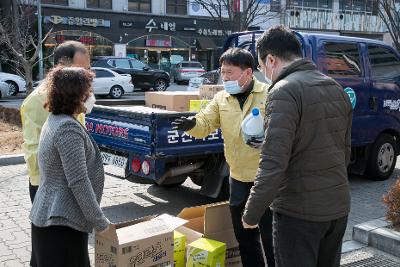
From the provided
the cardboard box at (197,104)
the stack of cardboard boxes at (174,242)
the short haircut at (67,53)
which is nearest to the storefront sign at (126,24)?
the cardboard box at (197,104)

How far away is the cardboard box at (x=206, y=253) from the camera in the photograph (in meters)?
3.49

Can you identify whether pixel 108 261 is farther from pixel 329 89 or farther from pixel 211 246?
pixel 329 89

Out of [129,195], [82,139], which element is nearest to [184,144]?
[129,195]

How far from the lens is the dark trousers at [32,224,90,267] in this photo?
2.67 m

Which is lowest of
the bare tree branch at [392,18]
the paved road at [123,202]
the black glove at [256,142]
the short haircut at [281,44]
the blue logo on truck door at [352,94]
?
the paved road at [123,202]

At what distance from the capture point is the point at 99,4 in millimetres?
34719

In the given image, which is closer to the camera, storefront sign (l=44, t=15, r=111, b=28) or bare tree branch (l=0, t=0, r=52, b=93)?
bare tree branch (l=0, t=0, r=52, b=93)

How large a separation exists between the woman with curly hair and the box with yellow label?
3.31 feet

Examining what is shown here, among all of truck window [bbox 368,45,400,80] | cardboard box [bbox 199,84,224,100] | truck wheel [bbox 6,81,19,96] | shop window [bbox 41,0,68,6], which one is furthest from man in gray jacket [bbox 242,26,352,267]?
shop window [bbox 41,0,68,6]

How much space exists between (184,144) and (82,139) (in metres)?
2.56

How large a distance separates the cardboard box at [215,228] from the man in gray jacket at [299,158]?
1171mm

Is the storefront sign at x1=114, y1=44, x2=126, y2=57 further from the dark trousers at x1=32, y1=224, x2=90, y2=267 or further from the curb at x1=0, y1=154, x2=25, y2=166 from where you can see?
the dark trousers at x1=32, y1=224, x2=90, y2=267

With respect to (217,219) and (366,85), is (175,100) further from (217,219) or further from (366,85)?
(366,85)

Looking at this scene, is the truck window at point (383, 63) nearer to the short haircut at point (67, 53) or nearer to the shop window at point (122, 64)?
the short haircut at point (67, 53)
